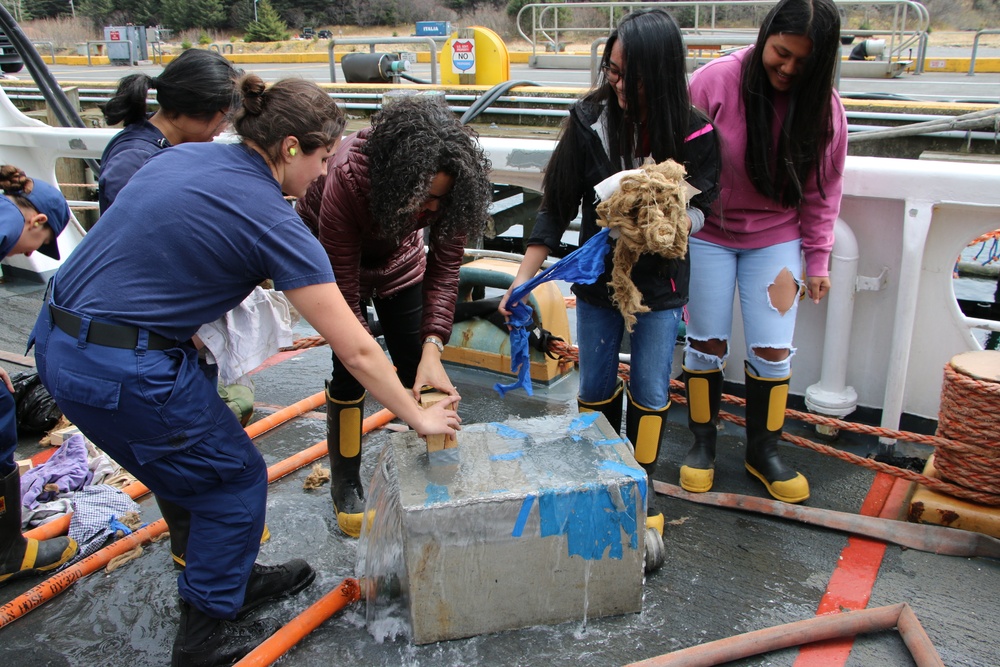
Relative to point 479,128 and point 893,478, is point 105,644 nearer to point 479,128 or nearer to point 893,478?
point 893,478

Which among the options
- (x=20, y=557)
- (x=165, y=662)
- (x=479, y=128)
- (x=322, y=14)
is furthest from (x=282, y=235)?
(x=322, y=14)

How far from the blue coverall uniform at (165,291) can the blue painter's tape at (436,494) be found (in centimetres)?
59

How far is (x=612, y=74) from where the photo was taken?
2.48m

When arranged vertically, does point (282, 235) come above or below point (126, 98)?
below

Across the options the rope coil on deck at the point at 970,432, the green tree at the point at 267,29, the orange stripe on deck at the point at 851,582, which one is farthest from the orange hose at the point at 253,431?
the green tree at the point at 267,29

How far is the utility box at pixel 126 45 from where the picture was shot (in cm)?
2986

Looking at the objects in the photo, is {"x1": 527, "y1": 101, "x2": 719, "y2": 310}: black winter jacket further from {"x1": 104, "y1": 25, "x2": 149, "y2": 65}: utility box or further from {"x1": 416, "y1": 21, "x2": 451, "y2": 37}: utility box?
{"x1": 104, "y1": 25, "x2": 149, "y2": 65}: utility box

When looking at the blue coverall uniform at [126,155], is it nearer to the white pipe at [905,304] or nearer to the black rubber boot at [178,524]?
the black rubber boot at [178,524]

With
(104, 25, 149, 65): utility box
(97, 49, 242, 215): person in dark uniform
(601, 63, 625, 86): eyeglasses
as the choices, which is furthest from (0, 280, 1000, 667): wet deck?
(104, 25, 149, 65): utility box

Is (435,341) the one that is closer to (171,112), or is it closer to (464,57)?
(171,112)

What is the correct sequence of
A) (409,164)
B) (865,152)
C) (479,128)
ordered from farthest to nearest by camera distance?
(479,128) → (865,152) → (409,164)

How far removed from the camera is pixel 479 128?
8.45 metres

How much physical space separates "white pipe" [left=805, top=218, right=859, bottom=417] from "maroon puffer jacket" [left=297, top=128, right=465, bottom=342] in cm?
175

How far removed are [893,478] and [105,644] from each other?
3065 millimetres
